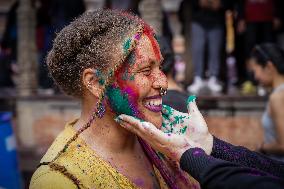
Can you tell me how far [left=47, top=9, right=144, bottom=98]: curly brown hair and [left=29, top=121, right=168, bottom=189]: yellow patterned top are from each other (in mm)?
298

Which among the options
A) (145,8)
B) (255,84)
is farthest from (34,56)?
(255,84)

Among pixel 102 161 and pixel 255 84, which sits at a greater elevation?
pixel 102 161

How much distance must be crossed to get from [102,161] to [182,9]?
614cm

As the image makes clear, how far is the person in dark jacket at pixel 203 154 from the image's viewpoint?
78.7 inches

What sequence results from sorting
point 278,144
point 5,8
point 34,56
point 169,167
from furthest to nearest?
point 5,8 → point 34,56 → point 278,144 → point 169,167

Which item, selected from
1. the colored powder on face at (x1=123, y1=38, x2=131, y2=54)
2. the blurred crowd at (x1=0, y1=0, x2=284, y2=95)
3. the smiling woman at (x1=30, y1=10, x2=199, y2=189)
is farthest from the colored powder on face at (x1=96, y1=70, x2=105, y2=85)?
the blurred crowd at (x1=0, y1=0, x2=284, y2=95)

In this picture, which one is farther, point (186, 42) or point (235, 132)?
point (186, 42)

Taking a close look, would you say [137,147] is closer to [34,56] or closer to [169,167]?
[169,167]

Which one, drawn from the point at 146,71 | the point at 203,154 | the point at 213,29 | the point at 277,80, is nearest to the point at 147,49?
the point at 146,71

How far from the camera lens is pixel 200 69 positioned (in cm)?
786

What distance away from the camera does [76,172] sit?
2.16 metres

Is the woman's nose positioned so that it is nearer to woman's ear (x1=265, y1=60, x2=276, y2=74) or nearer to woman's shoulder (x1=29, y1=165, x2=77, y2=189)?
woman's shoulder (x1=29, y1=165, x2=77, y2=189)

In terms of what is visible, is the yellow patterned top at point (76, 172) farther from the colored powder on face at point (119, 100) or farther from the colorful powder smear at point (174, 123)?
the colorful powder smear at point (174, 123)

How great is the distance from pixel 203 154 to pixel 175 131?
0.37 m
